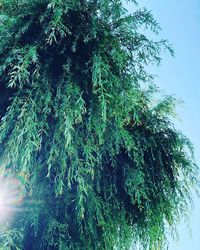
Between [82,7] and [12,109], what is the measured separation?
1.23 metres

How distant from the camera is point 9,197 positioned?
3240 mm

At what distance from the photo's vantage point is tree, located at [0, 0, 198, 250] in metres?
3.20

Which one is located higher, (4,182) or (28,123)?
(28,123)

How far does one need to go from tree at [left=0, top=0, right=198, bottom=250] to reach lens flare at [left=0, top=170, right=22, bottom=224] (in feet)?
0.22

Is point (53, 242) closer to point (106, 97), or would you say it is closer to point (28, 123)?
point (28, 123)

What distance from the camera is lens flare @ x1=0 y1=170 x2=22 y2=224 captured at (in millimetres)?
3143

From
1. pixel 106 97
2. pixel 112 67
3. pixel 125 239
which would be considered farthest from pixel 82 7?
pixel 125 239

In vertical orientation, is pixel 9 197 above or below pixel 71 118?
below

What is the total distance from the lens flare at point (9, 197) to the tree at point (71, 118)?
2.6 inches

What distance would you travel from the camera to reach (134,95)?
3.46 metres

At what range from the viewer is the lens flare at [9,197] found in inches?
124

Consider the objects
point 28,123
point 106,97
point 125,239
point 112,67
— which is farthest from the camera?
point 125,239

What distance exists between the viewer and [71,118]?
3.15 m

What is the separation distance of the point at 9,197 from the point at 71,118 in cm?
89
